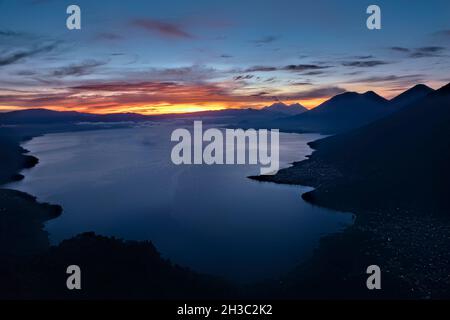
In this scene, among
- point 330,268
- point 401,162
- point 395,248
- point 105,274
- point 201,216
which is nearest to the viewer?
point 105,274

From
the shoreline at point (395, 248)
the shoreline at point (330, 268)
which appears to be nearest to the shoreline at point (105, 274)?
the shoreline at point (330, 268)

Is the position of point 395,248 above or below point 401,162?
below

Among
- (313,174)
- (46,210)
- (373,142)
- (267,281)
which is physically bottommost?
(267,281)

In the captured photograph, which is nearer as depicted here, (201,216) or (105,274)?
(105,274)

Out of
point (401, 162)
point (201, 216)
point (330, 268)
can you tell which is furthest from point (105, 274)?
point (401, 162)

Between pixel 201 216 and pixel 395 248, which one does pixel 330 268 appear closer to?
pixel 395 248
